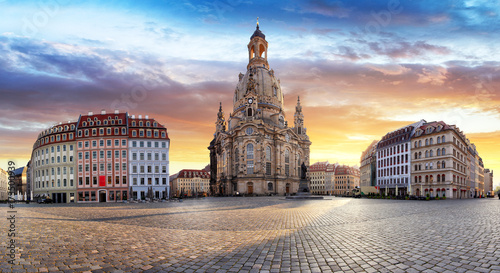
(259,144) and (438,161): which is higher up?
(259,144)

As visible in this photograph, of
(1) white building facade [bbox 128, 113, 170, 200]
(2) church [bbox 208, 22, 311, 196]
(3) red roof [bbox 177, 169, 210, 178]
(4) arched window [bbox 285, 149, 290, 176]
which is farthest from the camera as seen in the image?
(3) red roof [bbox 177, 169, 210, 178]

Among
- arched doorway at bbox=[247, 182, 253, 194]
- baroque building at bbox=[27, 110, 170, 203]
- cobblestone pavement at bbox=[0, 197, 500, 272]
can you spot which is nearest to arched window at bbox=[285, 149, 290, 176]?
arched doorway at bbox=[247, 182, 253, 194]

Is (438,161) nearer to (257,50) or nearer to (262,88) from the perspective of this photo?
(262,88)

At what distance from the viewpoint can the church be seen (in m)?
92.9

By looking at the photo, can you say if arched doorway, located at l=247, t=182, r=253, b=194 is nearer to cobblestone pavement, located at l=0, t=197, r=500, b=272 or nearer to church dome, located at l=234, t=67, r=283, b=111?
church dome, located at l=234, t=67, r=283, b=111

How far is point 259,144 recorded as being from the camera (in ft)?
306

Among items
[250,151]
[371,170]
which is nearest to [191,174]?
[250,151]

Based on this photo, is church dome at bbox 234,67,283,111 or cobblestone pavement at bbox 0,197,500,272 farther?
church dome at bbox 234,67,283,111

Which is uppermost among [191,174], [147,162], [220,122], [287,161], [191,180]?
[220,122]

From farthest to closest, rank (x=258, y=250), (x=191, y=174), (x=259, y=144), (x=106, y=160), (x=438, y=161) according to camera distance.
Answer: (x=191, y=174)
(x=259, y=144)
(x=438, y=161)
(x=106, y=160)
(x=258, y=250)

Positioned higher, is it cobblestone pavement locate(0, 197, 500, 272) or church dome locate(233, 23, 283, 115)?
church dome locate(233, 23, 283, 115)

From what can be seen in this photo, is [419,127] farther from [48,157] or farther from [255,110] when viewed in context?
[48,157]

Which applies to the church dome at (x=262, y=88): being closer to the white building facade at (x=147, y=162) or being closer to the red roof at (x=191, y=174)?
the white building facade at (x=147, y=162)

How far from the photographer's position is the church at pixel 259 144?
92875mm
